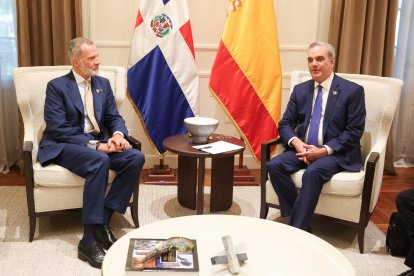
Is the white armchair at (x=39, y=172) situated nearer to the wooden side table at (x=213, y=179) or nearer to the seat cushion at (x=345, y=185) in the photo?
the wooden side table at (x=213, y=179)

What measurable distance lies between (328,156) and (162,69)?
154cm

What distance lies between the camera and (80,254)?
282 cm

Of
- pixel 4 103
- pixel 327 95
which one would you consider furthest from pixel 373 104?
pixel 4 103

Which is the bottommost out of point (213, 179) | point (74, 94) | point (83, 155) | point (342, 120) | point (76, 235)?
point (76, 235)

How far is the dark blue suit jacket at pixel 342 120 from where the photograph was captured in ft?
10.1

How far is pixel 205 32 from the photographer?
4.23 meters

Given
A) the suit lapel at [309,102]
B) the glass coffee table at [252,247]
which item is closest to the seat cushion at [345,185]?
the suit lapel at [309,102]

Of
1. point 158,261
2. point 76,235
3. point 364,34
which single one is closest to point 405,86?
point 364,34

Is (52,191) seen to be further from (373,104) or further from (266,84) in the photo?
(373,104)

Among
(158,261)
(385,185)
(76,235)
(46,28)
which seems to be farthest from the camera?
(385,185)

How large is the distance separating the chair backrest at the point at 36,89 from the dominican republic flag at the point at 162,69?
0.43 metres

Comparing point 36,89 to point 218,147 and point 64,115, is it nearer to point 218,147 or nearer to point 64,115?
point 64,115

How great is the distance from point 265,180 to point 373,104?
862mm

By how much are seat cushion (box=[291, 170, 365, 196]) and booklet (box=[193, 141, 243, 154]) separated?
2.04ft
